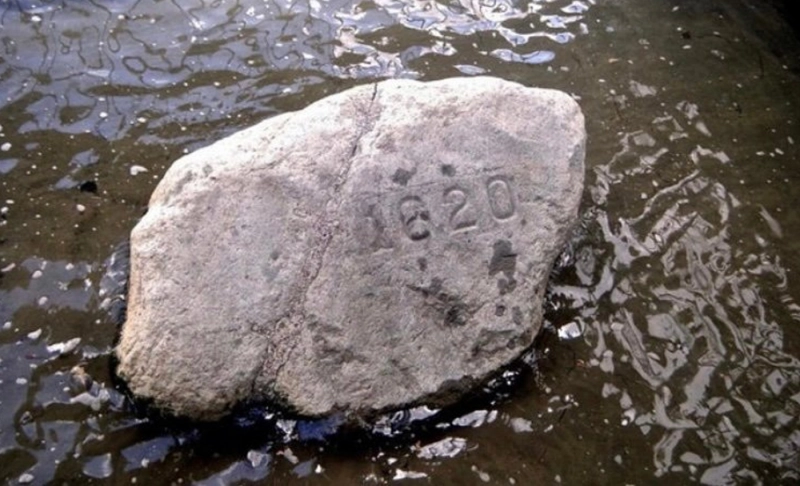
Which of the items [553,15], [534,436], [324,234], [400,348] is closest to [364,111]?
[324,234]

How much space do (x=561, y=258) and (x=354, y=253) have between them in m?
1.09

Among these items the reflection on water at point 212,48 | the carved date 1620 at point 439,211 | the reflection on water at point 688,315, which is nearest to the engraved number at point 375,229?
the carved date 1620 at point 439,211

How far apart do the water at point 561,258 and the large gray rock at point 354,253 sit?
0.18m

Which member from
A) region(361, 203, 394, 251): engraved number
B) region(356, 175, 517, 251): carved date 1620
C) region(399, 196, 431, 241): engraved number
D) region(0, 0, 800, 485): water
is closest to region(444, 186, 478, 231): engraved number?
region(356, 175, 517, 251): carved date 1620

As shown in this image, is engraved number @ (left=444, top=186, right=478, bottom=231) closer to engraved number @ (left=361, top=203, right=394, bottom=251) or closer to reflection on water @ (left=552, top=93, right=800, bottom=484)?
engraved number @ (left=361, top=203, right=394, bottom=251)

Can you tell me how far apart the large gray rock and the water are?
0.60ft

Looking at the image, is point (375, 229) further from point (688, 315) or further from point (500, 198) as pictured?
point (688, 315)

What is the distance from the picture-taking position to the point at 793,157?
4.21 m

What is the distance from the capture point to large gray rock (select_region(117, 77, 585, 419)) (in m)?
2.89

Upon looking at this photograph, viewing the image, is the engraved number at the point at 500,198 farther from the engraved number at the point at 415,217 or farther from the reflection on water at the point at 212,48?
the reflection on water at the point at 212,48

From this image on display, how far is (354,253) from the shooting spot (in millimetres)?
3049

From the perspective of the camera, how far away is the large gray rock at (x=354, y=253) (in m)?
2.89

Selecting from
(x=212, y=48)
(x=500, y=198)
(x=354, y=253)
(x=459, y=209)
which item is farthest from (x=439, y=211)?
(x=212, y=48)

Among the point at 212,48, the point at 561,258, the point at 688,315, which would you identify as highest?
the point at 212,48
